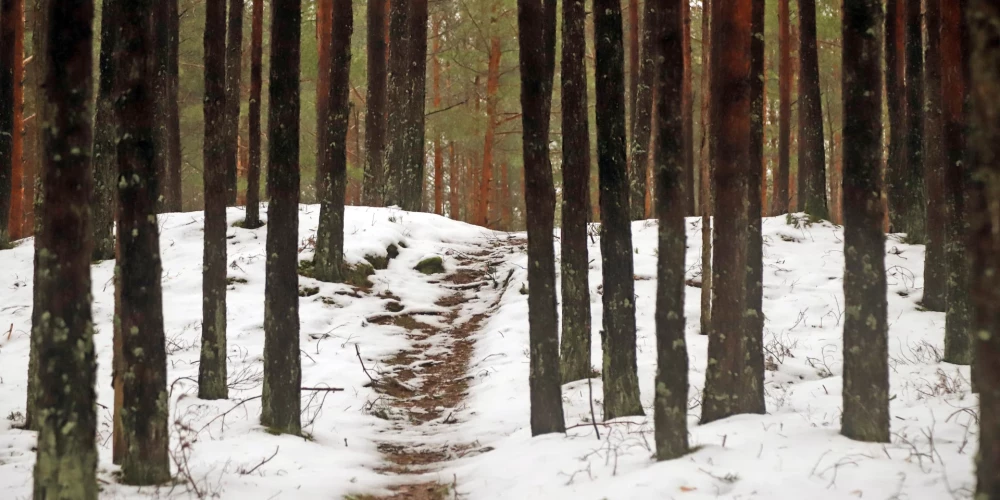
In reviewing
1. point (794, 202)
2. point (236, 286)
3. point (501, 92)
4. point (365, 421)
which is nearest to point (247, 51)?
point (501, 92)

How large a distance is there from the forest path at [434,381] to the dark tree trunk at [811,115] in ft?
22.9

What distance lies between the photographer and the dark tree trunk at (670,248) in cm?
498

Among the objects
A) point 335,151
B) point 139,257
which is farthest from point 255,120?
point 139,257

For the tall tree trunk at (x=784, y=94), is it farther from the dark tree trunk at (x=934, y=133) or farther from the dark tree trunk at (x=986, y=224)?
the dark tree trunk at (x=986, y=224)

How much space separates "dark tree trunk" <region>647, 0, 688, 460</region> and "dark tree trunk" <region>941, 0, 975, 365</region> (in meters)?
4.94

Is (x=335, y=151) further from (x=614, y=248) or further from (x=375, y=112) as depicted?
(x=614, y=248)

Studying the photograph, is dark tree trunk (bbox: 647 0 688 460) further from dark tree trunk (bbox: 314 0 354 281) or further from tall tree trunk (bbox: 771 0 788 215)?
tall tree trunk (bbox: 771 0 788 215)

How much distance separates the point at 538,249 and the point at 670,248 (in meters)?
1.68

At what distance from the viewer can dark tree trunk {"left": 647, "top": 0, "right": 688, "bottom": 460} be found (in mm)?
4980

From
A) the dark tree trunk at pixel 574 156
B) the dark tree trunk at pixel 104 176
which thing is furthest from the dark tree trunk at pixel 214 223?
the dark tree trunk at pixel 574 156

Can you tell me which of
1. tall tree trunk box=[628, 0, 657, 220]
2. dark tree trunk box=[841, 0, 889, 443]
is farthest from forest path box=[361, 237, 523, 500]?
tall tree trunk box=[628, 0, 657, 220]

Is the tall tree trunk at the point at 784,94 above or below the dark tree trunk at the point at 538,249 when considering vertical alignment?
above

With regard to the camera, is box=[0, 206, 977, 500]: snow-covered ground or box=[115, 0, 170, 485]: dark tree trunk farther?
box=[115, 0, 170, 485]: dark tree trunk

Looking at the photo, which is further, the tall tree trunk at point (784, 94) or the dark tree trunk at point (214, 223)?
the tall tree trunk at point (784, 94)
